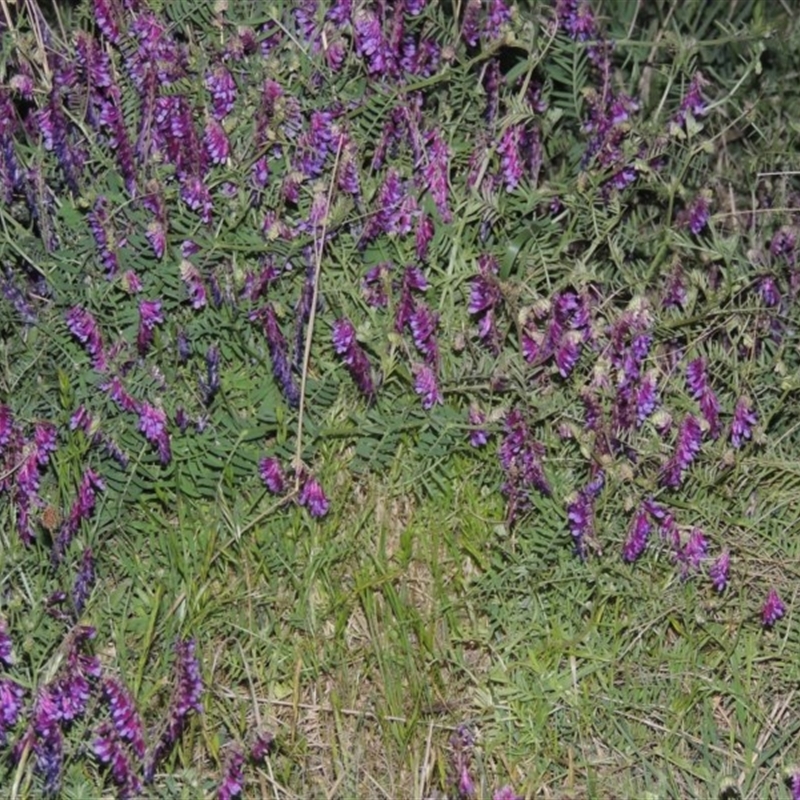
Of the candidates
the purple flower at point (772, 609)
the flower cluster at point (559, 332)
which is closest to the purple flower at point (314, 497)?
the flower cluster at point (559, 332)

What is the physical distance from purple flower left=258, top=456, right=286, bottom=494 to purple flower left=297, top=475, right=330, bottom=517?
5 cm

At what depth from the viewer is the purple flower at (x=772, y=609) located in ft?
11.6

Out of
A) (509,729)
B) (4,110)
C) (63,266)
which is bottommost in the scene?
(509,729)

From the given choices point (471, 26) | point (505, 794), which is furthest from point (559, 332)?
point (505, 794)

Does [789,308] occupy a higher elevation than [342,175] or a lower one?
lower

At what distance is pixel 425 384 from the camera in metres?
3.71

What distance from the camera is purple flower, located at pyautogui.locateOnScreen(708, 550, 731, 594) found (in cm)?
357

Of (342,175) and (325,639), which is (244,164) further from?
(325,639)

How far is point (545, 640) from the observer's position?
11.7 ft

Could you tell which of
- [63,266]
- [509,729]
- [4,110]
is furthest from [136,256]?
[509,729]

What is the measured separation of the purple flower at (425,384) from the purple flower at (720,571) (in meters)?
0.70

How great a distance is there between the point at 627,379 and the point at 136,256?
113 centimetres

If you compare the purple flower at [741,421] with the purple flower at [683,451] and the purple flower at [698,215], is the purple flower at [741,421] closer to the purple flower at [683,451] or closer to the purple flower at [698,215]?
the purple flower at [683,451]

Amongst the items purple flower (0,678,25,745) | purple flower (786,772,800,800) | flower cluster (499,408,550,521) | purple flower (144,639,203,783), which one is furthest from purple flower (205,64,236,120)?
purple flower (786,772,800,800)
